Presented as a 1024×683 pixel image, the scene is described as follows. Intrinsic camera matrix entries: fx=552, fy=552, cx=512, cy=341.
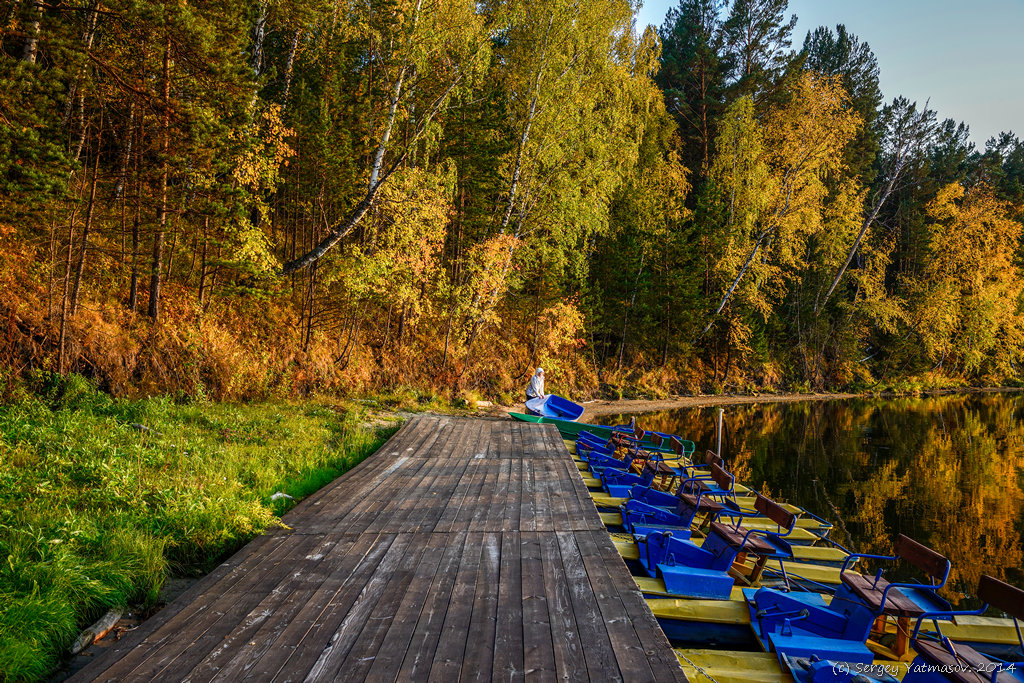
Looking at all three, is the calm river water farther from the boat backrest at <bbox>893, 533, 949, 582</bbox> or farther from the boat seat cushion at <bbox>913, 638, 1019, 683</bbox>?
the boat seat cushion at <bbox>913, 638, 1019, 683</bbox>

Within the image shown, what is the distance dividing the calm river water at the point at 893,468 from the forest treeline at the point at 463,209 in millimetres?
5516

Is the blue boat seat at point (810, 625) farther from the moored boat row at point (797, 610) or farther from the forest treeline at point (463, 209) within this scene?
the forest treeline at point (463, 209)

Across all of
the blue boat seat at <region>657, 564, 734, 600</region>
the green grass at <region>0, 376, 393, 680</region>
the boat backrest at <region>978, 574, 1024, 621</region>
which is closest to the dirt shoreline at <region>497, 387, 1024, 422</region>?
the green grass at <region>0, 376, 393, 680</region>

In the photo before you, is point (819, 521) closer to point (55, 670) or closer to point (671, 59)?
point (55, 670)

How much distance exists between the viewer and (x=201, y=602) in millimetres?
3570

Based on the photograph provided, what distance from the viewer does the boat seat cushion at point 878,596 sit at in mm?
4148

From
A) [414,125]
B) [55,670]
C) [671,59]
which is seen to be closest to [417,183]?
[414,125]

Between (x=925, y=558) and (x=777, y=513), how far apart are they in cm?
144

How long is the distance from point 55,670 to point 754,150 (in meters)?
26.8

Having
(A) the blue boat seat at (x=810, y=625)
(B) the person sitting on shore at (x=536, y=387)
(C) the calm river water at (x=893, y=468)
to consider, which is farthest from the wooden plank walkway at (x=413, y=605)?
(B) the person sitting on shore at (x=536, y=387)

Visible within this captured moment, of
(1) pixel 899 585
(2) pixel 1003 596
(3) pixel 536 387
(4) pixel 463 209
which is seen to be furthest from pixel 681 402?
(2) pixel 1003 596

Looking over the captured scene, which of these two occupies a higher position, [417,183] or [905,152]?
[905,152]

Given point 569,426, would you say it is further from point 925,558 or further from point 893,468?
point 925,558

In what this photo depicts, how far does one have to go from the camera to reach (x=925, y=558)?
4.49 m
